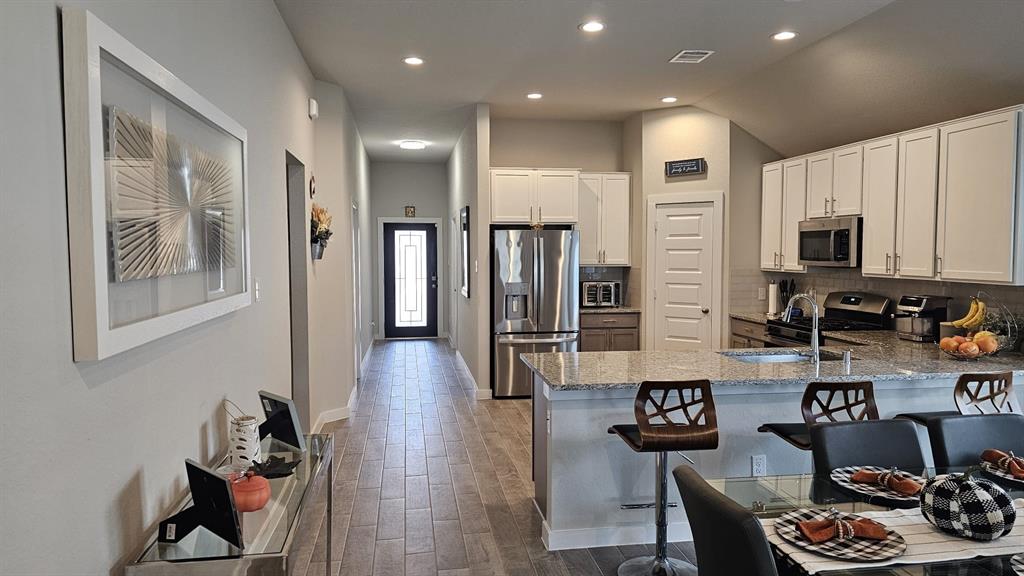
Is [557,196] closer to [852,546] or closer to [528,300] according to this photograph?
[528,300]

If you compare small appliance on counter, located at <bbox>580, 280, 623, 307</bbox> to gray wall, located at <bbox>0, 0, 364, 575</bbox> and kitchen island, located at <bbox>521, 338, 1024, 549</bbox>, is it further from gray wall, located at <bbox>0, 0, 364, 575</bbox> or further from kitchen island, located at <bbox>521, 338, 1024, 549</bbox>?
gray wall, located at <bbox>0, 0, 364, 575</bbox>

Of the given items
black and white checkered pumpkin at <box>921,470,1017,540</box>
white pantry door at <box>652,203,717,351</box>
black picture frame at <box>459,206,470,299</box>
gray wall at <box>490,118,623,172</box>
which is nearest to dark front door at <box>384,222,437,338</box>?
black picture frame at <box>459,206,470,299</box>

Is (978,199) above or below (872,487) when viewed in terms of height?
above

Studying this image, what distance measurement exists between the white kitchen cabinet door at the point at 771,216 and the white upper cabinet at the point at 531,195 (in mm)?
1845

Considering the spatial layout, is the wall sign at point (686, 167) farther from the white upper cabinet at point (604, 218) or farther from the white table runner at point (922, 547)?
the white table runner at point (922, 547)

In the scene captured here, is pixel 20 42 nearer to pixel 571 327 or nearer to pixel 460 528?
pixel 460 528

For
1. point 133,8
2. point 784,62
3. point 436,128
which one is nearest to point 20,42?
point 133,8

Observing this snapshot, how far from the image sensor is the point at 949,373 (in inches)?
132

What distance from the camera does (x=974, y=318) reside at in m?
3.97

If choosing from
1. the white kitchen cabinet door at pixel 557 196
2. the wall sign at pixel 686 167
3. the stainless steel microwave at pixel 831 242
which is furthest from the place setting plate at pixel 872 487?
the white kitchen cabinet door at pixel 557 196

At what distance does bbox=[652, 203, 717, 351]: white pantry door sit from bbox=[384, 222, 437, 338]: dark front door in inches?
203

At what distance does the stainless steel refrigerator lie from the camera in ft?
21.6

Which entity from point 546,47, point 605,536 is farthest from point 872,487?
point 546,47

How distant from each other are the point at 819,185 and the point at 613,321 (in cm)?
240
